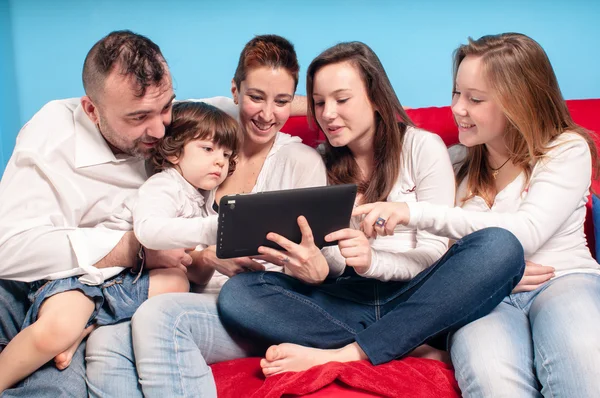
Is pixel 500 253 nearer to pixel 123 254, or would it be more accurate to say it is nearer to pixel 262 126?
pixel 262 126

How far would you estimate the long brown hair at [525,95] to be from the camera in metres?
1.67

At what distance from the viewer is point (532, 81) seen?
1.69 meters

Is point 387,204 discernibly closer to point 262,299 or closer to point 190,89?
point 262,299

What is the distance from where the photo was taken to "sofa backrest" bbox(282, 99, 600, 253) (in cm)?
196

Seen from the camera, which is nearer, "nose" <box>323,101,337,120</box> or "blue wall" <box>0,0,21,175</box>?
"nose" <box>323,101,337,120</box>

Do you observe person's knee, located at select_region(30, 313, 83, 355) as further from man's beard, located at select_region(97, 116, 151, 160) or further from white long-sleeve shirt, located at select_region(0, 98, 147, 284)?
man's beard, located at select_region(97, 116, 151, 160)

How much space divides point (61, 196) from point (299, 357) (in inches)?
28.7

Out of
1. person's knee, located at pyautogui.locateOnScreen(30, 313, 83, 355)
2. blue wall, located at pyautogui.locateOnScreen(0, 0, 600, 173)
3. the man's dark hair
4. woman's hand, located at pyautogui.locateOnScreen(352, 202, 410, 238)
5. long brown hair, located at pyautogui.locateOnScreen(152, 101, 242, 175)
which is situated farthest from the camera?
blue wall, located at pyautogui.locateOnScreen(0, 0, 600, 173)

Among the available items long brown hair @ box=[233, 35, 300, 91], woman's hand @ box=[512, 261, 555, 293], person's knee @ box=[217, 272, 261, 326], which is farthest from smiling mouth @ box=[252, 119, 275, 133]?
woman's hand @ box=[512, 261, 555, 293]

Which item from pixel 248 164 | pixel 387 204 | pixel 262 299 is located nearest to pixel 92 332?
pixel 262 299

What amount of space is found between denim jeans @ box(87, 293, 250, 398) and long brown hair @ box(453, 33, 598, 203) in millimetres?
905

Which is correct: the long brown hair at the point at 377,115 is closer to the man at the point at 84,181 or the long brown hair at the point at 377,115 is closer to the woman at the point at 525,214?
the woman at the point at 525,214

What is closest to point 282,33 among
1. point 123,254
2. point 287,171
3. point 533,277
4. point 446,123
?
point 446,123

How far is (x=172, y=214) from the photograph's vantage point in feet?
5.48
